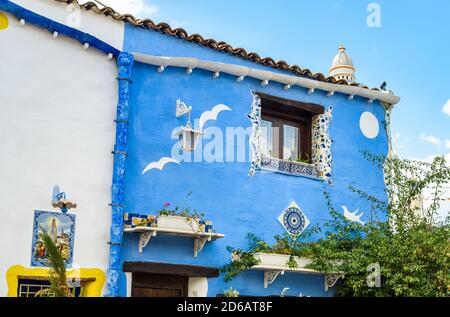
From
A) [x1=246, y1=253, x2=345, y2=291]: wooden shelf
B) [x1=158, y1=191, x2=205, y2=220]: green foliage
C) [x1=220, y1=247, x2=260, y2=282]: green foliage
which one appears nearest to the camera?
[x1=158, y1=191, x2=205, y2=220]: green foliage

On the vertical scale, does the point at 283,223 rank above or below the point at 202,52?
→ below

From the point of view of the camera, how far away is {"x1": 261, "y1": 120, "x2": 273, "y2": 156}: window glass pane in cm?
1312

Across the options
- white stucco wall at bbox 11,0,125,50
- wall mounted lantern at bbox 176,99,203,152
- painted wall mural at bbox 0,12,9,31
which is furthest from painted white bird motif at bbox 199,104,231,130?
painted wall mural at bbox 0,12,9,31

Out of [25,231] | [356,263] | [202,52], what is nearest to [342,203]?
[356,263]

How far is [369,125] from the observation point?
570 inches

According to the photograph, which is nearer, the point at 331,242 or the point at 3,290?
the point at 3,290

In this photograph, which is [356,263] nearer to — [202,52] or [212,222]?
[212,222]

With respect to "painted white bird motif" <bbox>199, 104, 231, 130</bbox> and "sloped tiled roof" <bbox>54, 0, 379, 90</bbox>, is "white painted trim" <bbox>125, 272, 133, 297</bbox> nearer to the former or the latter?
"painted white bird motif" <bbox>199, 104, 231, 130</bbox>

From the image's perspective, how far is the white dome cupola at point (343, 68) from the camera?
16.4m

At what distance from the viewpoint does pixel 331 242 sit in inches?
500

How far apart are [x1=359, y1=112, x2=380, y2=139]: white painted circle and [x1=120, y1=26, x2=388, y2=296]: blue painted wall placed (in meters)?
1.02

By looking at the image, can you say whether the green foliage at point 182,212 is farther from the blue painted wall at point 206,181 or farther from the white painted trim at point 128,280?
the white painted trim at point 128,280
